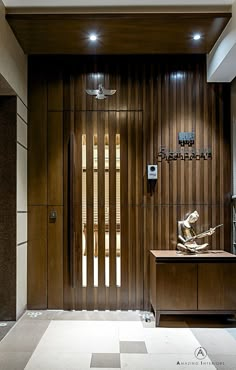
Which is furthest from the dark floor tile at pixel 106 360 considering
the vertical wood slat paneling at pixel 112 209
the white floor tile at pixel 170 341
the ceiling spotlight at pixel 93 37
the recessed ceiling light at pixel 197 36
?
the recessed ceiling light at pixel 197 36

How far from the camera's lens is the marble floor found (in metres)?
3.44

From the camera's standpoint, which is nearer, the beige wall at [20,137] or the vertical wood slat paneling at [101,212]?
the beige wall at [20,137]

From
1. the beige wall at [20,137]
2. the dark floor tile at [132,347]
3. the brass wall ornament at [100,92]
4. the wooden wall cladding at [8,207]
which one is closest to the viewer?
the dark floor tile at [132,347]

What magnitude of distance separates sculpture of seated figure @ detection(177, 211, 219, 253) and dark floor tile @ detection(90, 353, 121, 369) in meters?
1.72

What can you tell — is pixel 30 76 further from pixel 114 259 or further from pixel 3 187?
pixel 114 259

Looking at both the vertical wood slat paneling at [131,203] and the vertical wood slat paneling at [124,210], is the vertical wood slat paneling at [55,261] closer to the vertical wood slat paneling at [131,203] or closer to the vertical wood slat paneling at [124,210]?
the vertical wood slat paneling at [124,210]

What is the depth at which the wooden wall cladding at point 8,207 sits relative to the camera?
15.1ft

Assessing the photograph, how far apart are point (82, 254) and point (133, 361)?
1.90m

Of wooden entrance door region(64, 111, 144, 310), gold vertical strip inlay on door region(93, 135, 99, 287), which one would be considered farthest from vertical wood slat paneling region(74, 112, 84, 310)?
gold vertical strip inlay on door region(93, 135, 99, 287)

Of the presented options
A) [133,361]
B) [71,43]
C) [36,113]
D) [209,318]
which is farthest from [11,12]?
[209,318]

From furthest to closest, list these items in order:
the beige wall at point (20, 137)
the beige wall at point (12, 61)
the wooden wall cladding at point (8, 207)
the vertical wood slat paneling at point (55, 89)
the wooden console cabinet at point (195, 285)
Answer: the vertical wood slat paneling at point (55, 89), the wooden wall cladding at point (8, 207), the wooden console cabinet at point (195, 285), the beige wall at point (20, 137), the beige wall at point (12, 61)

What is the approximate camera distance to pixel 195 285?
449 centimetres

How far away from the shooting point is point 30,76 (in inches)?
206

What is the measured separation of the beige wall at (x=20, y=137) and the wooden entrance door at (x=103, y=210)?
562mm
